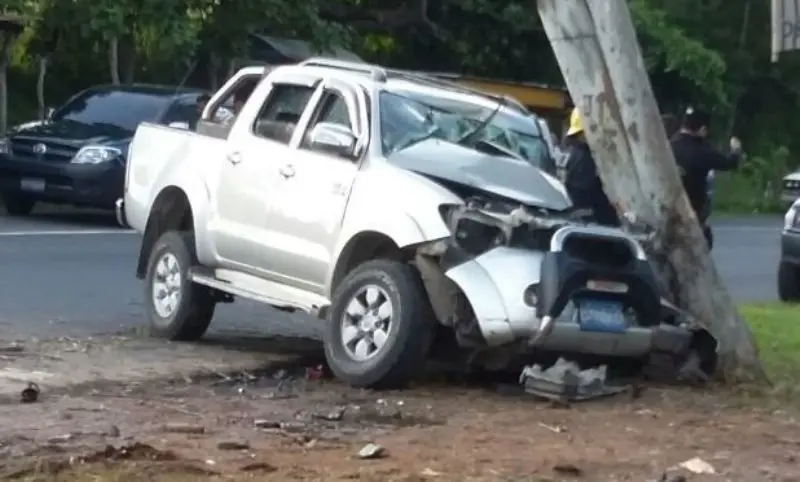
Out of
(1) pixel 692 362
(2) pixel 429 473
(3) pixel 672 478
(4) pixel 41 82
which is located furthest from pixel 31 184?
(3) pixel 672 478

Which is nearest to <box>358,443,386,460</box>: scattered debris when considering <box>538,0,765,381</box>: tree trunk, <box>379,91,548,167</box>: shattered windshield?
<box>379,91,548,167</box>: shattered windshield

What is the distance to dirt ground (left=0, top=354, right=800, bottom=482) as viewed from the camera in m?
7.39

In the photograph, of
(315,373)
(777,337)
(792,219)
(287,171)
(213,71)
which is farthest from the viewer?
(213,71)

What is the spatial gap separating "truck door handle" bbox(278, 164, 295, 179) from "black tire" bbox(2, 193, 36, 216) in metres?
11.1

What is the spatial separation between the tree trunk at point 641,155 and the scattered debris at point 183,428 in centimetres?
321

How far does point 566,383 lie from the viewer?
938 cm

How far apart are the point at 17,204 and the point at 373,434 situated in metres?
13.9

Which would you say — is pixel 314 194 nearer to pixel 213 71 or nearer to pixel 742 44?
pixel 213 71

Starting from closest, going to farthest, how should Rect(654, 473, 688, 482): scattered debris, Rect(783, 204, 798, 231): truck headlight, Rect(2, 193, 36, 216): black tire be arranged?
Rect(654, 473, 688, 482): scattered debris
Rect(783, 204, 798, 231): truck headlight
Rect(2, 193, 36, 216): black tire

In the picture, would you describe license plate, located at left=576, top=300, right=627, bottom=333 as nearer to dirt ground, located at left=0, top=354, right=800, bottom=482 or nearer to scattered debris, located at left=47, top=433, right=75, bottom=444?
dirt ground, located at left=0, top=354, right=800, bottom=482

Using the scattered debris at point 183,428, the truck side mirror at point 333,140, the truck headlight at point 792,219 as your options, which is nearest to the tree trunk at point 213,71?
the truck headlight at point 792,219

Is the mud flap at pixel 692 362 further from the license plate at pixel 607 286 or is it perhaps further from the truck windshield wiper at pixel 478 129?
the truck windshield wiper at pixel 478 129

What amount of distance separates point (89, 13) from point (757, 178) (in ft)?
61.2

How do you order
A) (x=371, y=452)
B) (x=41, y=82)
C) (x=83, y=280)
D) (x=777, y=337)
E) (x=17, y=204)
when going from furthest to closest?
1. (x=41, y=82)
2. (x=17, y=204)
3. (x=83, y=280)
4. (x=777, y=337)
5. (x=371, y=452)
